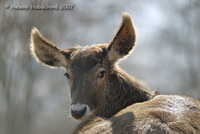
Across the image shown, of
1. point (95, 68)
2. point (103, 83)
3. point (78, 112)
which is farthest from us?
point (103, 83)

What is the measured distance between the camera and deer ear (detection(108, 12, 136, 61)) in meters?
5.01

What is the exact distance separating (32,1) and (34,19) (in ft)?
5.02

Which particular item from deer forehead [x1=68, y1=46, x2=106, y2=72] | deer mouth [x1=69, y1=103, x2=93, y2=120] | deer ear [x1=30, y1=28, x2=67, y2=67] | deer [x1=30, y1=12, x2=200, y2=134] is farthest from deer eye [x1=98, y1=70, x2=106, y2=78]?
deer ear [x1=30, y1=28, x2=67, y2=67]

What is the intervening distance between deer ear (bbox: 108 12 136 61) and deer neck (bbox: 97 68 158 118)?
0.36m

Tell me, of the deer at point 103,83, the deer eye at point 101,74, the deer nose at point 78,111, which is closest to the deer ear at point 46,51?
the deer at point 103,83

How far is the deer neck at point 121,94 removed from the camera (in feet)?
16.5

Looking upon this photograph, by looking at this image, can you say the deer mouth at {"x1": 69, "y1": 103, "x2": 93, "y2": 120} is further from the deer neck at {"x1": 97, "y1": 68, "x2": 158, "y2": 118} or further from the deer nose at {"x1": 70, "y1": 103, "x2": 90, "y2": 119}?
the deer neck at {"x1": 97, "y1": 68, "x2": 158, "y2": 118}

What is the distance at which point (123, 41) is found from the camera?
522cm

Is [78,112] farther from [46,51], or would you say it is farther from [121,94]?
[46,51]

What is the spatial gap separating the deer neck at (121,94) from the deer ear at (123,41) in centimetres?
36

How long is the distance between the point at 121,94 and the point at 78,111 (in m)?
0.98

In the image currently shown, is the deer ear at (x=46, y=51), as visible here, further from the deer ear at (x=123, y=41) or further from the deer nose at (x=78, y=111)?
the deer nose at (x=78, y=111)

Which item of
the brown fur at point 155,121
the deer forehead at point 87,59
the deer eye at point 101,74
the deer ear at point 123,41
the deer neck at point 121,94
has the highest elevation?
the deer ear at point 123,41

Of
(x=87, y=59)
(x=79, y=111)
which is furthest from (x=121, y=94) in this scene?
(x=79, y=111)
